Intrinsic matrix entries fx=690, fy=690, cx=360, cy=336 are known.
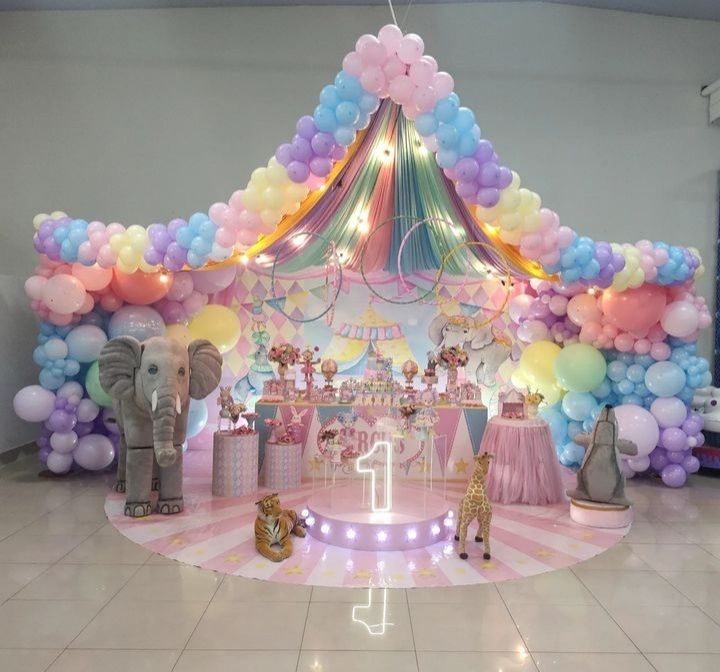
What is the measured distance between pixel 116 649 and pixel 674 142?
7761mm

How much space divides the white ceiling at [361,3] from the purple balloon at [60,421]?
4.81 metres

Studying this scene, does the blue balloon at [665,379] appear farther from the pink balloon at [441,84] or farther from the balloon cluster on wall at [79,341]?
the balloon cluster on wall at [79,341]

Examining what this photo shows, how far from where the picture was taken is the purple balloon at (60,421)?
5.70 metres

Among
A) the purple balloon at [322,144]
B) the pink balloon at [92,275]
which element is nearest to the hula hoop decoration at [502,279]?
the purple balloon at [322,144]

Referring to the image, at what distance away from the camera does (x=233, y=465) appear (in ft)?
17.5

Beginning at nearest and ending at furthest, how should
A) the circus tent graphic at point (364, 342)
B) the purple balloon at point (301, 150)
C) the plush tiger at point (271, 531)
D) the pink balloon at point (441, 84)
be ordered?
the plush tiger at point (271, 531) < the pink balloon at point (441, 84) < the purple balloon at point (301, 150) < the circus tent graphic at point (364, 342)

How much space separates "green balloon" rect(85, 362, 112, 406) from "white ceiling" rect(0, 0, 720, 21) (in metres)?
4.45

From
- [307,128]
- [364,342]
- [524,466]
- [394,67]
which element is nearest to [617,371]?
[524,466]

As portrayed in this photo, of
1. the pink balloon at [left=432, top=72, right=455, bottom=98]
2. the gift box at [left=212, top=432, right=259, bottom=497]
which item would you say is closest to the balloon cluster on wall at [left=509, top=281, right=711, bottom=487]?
the pink balloon at [left=432, top=72, right=455, bottom=98]

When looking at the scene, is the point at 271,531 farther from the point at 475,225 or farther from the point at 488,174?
the point at 475,225

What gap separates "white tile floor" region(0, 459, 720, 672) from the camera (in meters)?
2.81

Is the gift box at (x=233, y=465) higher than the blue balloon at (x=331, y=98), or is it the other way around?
the blue balloon at (x=331, y=98)

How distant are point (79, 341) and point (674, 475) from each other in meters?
5.19

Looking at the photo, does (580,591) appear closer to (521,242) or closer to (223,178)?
(521,242)
